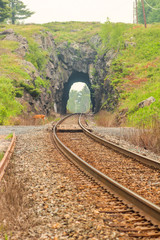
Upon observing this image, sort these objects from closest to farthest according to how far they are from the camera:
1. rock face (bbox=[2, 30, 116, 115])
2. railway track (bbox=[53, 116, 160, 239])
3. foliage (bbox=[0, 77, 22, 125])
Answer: railway track (bbox=[53, 116, 160, 239]) → foliage (bbox=[0, 77, 22, 125]) → rock face (bbox=[2, 30, 116, 115])

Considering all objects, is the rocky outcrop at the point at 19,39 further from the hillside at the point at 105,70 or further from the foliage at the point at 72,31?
the foliage at the point at 72,31

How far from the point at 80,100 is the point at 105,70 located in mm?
146900

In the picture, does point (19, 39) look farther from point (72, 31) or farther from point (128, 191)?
point (128, 191)

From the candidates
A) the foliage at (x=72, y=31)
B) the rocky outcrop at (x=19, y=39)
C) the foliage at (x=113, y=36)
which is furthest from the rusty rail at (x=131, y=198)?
the foliage at (x=72, y=31)

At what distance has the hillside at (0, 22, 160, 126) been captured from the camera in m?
20.4

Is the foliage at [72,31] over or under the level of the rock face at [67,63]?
over

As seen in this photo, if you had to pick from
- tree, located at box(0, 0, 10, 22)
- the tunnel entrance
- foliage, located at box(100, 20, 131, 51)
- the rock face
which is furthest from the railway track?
the tunnel entrance

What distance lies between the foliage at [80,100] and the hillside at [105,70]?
116 m

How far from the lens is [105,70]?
35.1 m

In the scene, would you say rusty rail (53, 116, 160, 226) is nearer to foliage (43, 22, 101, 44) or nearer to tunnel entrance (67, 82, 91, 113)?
foliage (43, 22, 101, 44)

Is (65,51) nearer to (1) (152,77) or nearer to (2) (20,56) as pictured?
(2) (20,56)

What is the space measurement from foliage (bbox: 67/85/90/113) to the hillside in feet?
380

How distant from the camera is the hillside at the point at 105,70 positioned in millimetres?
20406

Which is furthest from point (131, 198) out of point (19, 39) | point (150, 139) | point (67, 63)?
point (67, 63)
